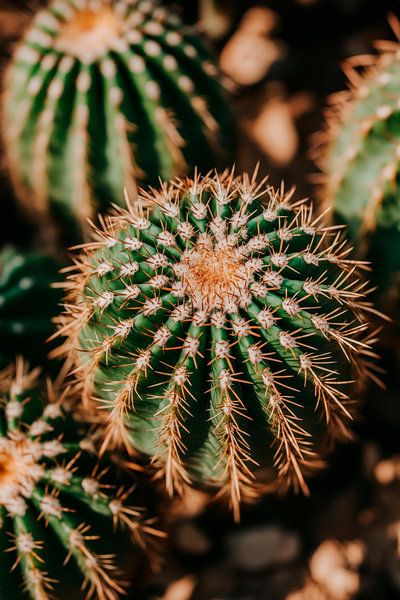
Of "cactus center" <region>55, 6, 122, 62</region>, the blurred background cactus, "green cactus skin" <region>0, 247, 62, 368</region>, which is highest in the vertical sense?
"cactus center" <region>55, 6, 122, 62</region>

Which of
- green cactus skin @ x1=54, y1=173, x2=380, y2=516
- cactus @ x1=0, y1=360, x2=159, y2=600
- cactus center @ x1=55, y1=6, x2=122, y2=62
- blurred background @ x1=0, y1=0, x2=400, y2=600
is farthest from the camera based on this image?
cactus center @ x1=55, y1=6, x2=122, y2=62

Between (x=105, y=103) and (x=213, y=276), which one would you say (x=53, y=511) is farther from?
(x=105, y=103)

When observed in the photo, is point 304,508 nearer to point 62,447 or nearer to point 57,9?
point 62,447

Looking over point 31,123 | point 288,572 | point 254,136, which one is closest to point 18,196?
point 31,123

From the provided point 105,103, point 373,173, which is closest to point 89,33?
point 105,103

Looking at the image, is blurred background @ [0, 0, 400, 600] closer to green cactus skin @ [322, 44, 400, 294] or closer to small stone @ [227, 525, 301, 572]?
small stone @ [227, 525, 301, 572]

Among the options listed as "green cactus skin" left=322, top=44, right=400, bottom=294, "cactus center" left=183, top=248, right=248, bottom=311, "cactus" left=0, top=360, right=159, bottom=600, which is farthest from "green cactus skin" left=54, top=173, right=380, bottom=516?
"green cactus skin" left=322, top=44, right=400, bottom=294
